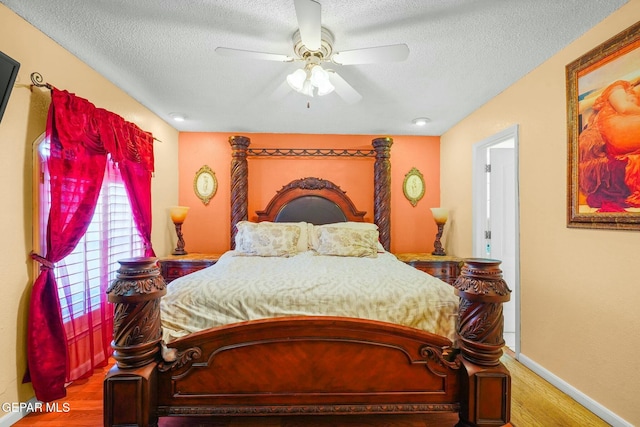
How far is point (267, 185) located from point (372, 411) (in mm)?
2912

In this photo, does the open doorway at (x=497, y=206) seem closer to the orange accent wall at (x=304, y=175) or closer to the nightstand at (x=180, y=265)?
the orange accent wall at (x=304, y=175)

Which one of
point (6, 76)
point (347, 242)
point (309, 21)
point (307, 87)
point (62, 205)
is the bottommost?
point (347, 242)

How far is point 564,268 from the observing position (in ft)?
6.27

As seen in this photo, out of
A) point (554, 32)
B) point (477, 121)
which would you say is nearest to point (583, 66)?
point (554, 32)

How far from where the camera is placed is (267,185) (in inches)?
147

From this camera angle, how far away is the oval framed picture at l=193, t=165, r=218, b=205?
3.68 meters

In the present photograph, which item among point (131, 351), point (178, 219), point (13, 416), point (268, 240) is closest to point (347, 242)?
point (268, 240)

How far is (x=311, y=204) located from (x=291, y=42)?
205 centimetres

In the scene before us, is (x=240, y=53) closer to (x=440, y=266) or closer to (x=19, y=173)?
(x=19, y=173)

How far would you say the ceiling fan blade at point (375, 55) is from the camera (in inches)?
58.8

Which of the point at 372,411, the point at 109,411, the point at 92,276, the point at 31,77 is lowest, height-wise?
the point at 372,411

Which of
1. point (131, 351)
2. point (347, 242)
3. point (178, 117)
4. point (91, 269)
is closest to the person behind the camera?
point (131, 351)

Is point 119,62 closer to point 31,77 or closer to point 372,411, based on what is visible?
point 31,77

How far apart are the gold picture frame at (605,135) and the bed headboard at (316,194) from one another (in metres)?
1.91
